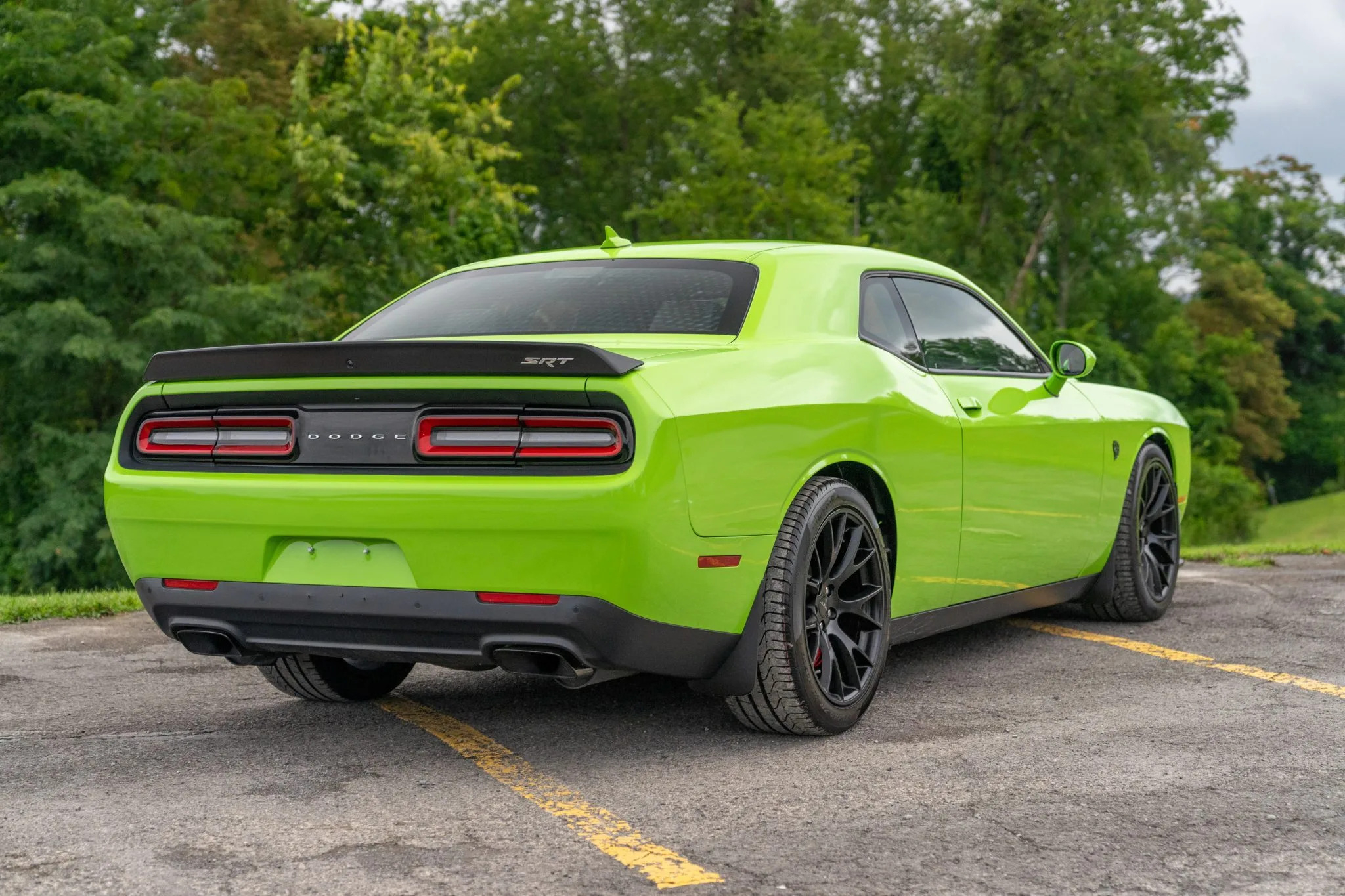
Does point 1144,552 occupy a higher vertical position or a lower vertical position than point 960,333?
lower

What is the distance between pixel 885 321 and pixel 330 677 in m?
2.29

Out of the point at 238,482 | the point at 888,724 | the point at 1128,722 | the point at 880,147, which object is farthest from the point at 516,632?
the point at 880,147

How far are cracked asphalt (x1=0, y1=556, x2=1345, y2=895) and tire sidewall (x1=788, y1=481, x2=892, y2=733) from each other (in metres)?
0.09

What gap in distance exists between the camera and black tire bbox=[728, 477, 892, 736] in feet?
14.3

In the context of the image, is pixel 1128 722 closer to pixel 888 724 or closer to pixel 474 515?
pixel 888 724

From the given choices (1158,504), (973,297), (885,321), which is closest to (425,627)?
(885,321)

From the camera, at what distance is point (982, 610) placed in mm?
5707

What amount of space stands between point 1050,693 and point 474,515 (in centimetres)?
246

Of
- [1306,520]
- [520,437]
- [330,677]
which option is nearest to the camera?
[520,437]

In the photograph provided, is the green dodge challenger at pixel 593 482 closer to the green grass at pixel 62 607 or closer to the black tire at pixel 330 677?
the black tire at pixel 330 677

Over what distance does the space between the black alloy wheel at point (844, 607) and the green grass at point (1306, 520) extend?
4395cm

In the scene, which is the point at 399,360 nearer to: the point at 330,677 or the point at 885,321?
the point at 330,677

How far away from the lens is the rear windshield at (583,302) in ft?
15.5

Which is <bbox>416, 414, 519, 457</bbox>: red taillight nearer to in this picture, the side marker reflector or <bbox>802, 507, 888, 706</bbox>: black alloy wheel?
the side marker reflector
